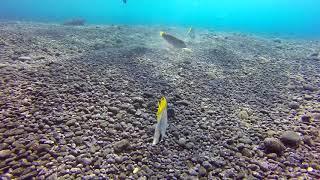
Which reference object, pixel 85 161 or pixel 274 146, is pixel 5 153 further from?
pixel 274 146

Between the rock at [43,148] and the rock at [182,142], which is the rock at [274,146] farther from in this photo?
the rock at [43,148]

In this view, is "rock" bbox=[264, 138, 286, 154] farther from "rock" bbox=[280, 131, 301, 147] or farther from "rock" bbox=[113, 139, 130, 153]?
"rock" bbox=[113, 139, 130, 153]

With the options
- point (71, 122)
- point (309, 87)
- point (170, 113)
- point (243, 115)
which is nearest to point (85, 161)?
point (71, 122)

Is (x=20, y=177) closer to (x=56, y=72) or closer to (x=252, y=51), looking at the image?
(x=56, y=72)

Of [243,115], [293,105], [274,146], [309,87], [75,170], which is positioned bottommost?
[75,170]

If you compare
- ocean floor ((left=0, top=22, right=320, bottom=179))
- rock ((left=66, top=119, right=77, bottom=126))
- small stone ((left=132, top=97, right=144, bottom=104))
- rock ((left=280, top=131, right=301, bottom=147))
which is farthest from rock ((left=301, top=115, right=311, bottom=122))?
rock ((left=66, top=119, right=77, bottom=126))

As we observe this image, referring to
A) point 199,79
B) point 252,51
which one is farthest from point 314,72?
point 199,79

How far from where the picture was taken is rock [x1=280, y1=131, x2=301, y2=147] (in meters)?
3.64

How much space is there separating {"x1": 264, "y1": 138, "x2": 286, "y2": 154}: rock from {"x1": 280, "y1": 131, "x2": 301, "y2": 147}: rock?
0.62ft

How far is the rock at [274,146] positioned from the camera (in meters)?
3.50

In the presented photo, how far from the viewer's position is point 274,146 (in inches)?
139

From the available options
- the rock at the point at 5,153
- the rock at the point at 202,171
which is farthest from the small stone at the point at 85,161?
the rock at the point at 202,171

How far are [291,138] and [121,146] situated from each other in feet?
10.4

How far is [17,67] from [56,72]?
1.05 meters
